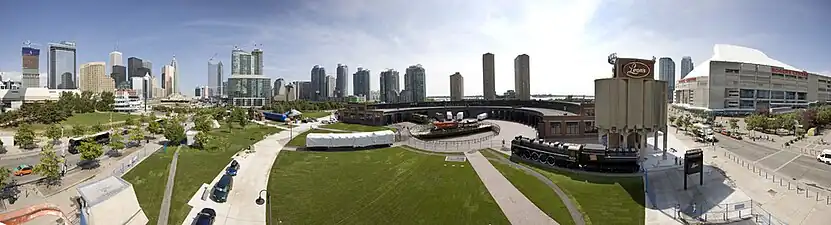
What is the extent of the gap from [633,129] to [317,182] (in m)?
30.9

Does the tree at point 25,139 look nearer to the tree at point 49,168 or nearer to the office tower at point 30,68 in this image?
the tree at point 49,168

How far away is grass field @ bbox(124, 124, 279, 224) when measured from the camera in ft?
88.2

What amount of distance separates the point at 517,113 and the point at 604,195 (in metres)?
54.5

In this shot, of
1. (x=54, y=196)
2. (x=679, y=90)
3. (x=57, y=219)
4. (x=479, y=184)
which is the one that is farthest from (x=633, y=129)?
(x=679, y=90)

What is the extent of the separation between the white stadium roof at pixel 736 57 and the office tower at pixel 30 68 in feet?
878

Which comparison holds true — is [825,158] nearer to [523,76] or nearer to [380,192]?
[380,192]

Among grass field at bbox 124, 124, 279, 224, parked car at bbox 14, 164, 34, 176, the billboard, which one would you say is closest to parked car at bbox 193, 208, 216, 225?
grass field at bbox 124, 124, 279, 224

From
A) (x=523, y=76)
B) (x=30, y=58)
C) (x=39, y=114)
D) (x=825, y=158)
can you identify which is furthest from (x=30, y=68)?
(x=825, y=158)

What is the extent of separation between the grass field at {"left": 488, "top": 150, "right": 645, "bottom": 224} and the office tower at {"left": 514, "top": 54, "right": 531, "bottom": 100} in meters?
122

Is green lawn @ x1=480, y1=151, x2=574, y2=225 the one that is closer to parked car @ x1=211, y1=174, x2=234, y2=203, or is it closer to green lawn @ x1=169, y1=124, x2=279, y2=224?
parked car @ x1=211, y1=174, x2=234, y2=203

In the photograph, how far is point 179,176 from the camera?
34.2 meters

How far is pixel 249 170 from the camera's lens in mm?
37438

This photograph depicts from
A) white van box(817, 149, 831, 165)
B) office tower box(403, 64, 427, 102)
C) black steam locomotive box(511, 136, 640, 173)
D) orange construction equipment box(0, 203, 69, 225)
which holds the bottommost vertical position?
orange construction equipment box(0, 203, 69, 225)

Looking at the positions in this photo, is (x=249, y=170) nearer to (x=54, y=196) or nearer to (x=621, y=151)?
(x=54, y=196)
